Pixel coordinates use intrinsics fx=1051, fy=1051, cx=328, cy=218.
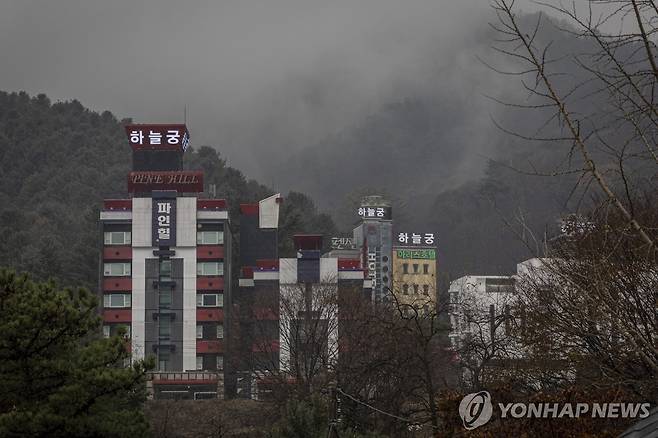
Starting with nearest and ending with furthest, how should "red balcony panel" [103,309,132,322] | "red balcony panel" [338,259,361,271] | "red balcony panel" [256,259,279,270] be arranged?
"red balcony panel" [103,309,132,322] < "red balcony panel" [256,259,279,270] < "red balcony panel" [338,259,361,271]

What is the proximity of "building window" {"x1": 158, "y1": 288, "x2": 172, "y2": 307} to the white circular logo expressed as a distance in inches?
2531

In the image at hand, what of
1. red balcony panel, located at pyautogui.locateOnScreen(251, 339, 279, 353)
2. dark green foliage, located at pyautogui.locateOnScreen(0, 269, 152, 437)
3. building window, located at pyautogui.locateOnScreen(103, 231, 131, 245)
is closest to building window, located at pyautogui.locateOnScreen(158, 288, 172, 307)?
building window, located at pyautogui.locateOnScreen(103, 231, 131, 245)

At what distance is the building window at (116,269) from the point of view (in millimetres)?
78875

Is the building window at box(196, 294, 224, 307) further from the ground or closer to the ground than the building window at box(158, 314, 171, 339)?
further from the ground

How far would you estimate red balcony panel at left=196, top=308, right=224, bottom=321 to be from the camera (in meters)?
78.8

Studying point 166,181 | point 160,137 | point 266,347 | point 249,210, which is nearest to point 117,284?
point 166,181

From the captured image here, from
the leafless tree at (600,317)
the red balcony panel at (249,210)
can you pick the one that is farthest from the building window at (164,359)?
the leafless tree at (600,317)

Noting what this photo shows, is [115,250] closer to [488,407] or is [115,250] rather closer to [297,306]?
[297,306]

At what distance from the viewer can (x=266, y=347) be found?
65250mm

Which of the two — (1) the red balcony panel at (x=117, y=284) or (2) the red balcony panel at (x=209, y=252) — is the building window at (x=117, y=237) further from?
(2) the red balcony panel at (x=209, y=252)

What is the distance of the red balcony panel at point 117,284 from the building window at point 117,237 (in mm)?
2702

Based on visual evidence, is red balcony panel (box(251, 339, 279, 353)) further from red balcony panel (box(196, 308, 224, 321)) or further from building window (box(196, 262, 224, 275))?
building window (box(196, 262, 224, 275))

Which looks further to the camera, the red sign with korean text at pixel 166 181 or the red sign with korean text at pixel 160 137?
the red sign with korean text at pixel 160 137

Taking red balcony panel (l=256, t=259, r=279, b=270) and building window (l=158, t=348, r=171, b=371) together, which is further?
red balcony panel (l=256, t=259, r=279, b=270)
